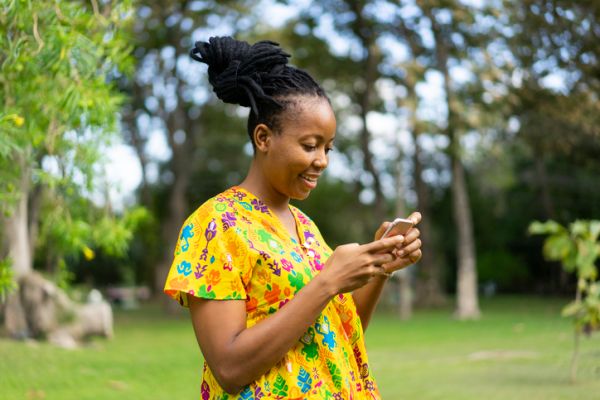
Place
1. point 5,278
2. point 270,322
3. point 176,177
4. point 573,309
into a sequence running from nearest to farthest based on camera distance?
point 270,322, point 5,278, point 573,309, point 176,177

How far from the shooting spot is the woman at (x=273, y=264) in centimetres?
202

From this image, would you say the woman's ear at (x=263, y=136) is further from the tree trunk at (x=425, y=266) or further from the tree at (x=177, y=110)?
the tree trunk at (x=425, y=266)

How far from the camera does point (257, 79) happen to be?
2.28 m

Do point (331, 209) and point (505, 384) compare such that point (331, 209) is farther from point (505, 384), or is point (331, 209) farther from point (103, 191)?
point (103, 191)

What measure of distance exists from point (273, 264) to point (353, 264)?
0.22 m

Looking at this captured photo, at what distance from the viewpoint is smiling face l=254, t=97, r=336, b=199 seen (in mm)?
2219

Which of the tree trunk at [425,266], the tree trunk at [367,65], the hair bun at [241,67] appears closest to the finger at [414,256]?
the hair bun at [241,67]

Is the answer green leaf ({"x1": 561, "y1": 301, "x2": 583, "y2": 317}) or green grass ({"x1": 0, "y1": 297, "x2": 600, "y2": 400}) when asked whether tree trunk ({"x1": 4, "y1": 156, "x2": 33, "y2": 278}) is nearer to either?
green grass ({"x1": 0, "y1": 297, "x2": 600, "y2": 400})

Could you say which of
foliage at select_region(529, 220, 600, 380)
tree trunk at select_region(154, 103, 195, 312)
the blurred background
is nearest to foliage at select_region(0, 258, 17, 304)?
the blurred background

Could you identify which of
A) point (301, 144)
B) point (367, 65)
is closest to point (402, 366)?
point (301, 144)

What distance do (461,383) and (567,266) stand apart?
2.30 meters

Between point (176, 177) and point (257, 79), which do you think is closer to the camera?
point (257, 79)

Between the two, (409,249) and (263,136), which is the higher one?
(263,136)

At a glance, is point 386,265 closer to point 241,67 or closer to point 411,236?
point 411,236
